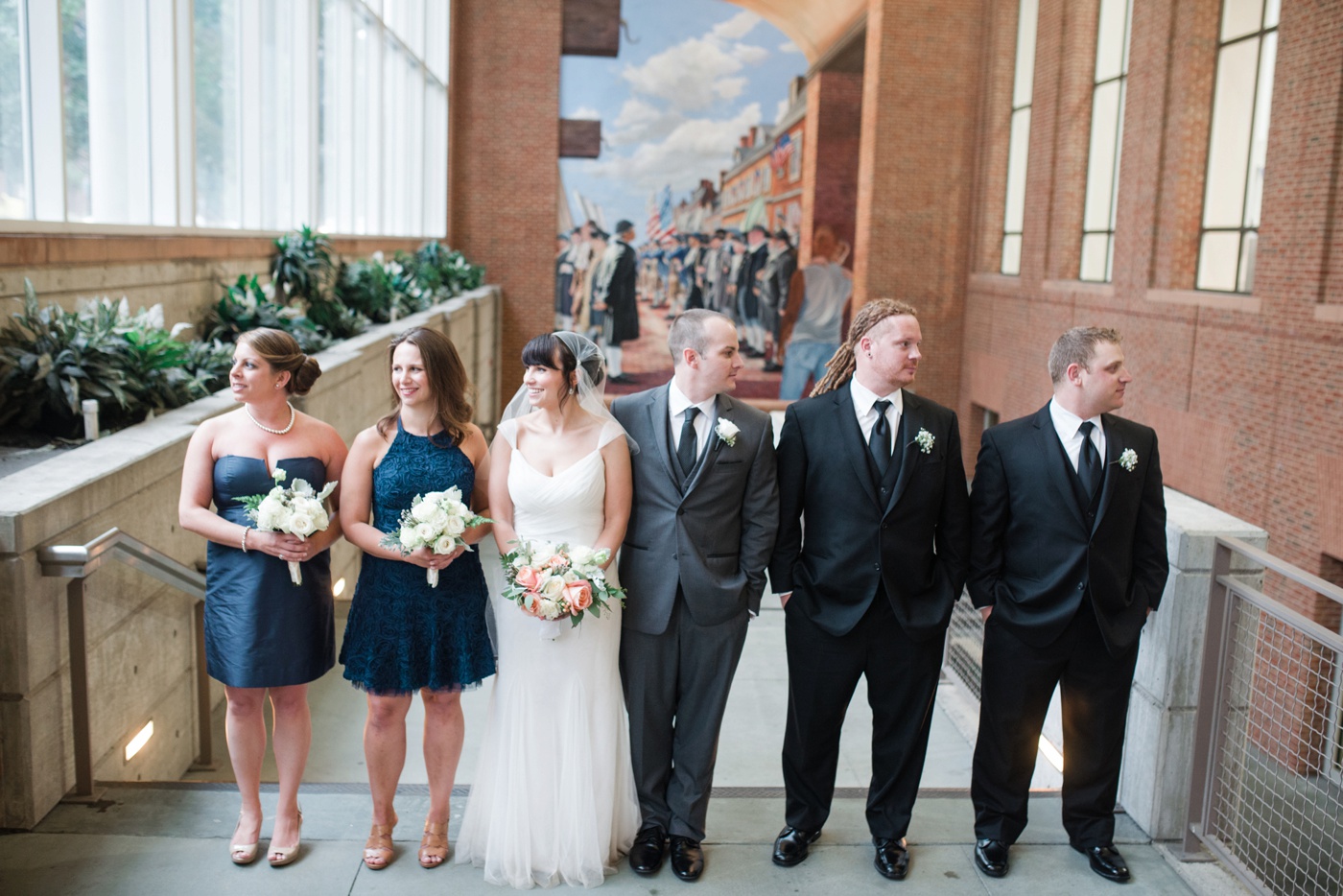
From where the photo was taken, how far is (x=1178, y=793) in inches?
178

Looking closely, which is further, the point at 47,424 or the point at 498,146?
the point at 498,146

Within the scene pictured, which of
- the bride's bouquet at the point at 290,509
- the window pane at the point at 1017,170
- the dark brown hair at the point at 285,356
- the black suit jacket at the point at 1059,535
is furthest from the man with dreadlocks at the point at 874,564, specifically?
the window pane at the point at 1017,170

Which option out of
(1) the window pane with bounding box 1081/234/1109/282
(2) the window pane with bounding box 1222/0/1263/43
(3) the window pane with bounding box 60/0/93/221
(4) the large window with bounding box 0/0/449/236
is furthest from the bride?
(1) the window pane with bounding box 1081/234/1109/282

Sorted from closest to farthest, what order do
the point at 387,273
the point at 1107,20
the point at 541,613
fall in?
the point at 541,613
the point at 387,273
the point at 1107,20

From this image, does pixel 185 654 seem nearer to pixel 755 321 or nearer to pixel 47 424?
pixel 47 424

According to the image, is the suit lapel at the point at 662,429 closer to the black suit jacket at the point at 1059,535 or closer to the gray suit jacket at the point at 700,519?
the gray suit jacket at the point at 700,519

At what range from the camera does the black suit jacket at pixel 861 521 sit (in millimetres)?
4125

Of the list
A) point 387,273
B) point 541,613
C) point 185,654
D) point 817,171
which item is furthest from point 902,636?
point 817,171

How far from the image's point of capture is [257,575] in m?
4.05

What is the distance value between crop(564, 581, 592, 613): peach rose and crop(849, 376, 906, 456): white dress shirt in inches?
45.6

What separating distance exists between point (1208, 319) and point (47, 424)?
497 inches

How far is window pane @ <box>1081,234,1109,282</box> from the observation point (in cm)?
1786

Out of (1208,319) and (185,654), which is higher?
(1208,319)

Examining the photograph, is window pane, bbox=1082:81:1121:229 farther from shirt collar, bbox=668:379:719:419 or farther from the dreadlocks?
shirt collar, bbox=668:379:719:419
